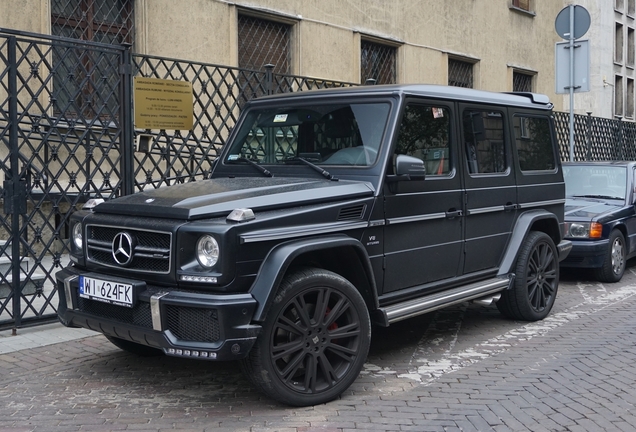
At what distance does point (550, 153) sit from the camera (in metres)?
7.66

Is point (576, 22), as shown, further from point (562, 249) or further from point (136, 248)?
point (136, 248)

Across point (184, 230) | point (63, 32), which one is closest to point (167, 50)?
point (63, 32)

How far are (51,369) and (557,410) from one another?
3.58 metres

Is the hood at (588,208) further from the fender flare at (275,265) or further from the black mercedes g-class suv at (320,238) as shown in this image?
the fender flare at (275,265)

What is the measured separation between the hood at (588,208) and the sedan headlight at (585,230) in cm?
9

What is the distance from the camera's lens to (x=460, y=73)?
19.6m

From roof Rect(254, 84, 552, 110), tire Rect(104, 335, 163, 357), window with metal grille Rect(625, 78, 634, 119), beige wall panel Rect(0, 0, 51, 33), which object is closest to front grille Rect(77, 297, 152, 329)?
tire Rect(104, 335, 163, 357)

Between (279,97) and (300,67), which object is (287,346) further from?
(300,67)

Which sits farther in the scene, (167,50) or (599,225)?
(167,50)

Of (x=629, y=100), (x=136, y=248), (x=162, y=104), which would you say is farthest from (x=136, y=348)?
(x=629, y=100)

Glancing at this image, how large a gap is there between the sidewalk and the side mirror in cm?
321

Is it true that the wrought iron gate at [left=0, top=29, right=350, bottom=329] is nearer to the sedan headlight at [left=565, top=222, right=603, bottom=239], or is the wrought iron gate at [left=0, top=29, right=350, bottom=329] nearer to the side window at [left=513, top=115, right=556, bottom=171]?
the side window at [left=513, top=115, right=556, bottom=171]

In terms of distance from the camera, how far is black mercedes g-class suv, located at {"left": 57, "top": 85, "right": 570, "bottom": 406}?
176 inches

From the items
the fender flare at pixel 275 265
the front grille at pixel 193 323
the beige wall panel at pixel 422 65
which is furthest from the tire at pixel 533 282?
the beige wall panel at pixel 422 65
